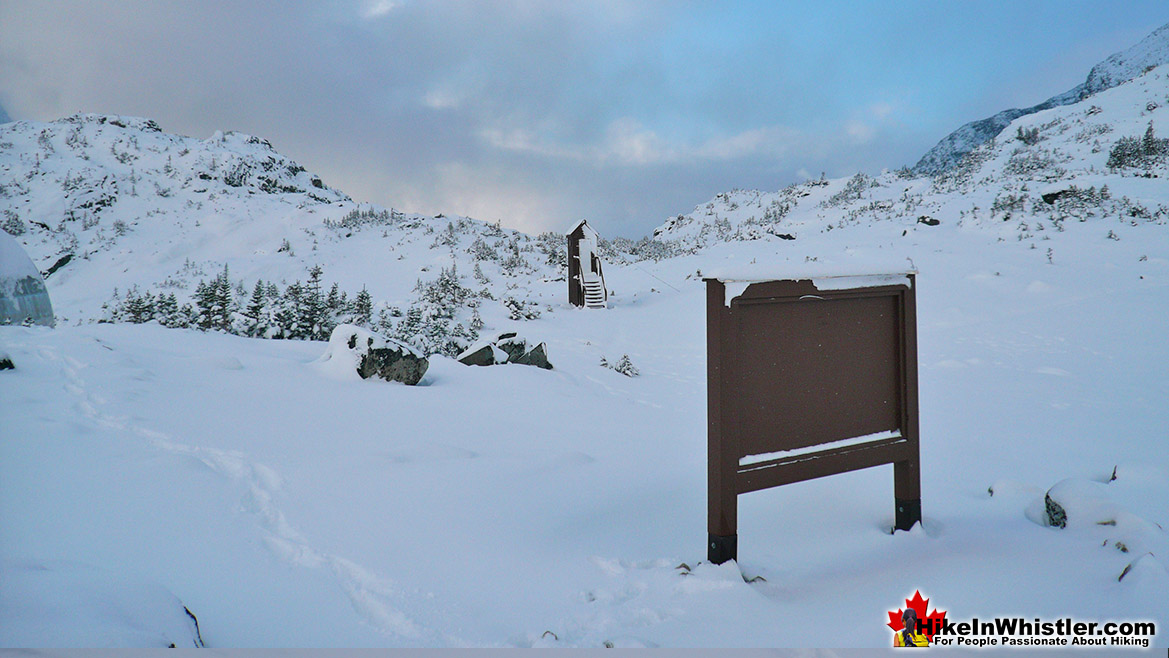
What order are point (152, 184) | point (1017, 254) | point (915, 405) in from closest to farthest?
point (915, 405), point (1017, 254), point (152, 184)

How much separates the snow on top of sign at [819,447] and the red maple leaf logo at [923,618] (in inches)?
30.8

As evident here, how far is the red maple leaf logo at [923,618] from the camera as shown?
2146mm

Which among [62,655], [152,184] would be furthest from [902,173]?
[152,184]

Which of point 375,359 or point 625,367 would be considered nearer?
point 375,359

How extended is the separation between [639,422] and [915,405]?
3475 millimetres

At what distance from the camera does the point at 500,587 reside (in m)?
2.59

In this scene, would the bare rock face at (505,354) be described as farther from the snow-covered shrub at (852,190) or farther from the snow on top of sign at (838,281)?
the snow-covered shrub at (852,190)

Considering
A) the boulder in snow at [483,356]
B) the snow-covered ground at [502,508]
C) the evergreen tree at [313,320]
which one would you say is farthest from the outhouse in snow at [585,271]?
the snow-covered ground at [502,508]

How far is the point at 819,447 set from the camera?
2883 millimetres

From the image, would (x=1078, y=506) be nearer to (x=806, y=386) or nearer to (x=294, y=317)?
(x=806, y=386)

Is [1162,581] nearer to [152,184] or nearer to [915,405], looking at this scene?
[915,405]

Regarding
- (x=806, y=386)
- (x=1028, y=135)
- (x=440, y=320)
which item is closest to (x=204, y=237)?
(x=440, y=320)

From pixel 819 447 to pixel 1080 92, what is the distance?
52.5 metres

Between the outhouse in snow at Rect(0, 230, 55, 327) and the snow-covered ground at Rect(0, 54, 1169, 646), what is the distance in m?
0.52
